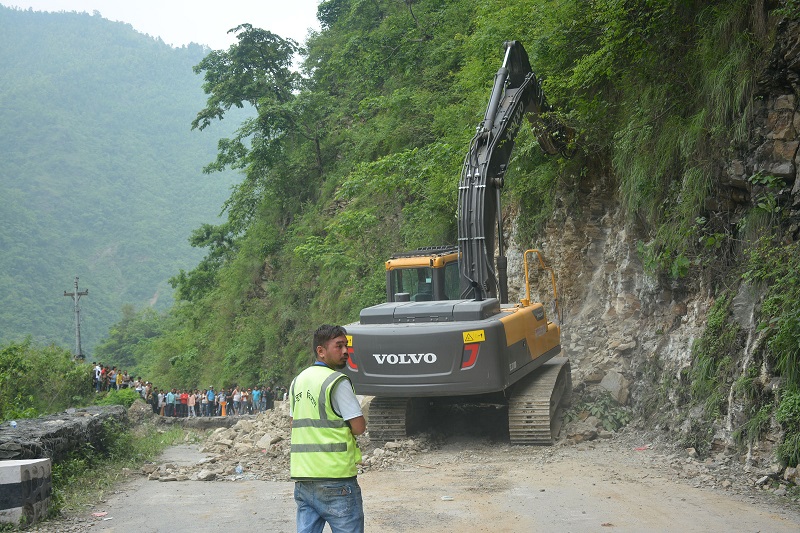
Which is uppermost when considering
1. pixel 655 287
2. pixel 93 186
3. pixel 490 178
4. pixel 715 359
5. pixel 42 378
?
pixel 93 186

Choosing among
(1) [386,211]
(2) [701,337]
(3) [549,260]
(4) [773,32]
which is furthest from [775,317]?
(1) [386,211]

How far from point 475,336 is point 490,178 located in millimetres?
2810

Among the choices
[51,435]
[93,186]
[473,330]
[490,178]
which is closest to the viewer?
[473,330]

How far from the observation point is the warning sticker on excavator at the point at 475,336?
999cm

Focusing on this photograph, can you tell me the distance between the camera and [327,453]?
484 cm

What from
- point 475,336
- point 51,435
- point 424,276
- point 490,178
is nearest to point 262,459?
point 51,435

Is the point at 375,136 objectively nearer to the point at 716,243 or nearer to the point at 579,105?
the point at 579,105

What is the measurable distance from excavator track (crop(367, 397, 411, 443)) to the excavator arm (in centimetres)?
182

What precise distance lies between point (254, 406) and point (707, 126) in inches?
800

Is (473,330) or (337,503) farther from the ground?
(473,330)

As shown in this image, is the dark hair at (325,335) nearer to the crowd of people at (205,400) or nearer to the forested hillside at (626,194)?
the forested hillside at (626,194)

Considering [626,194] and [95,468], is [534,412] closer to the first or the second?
[626,194]

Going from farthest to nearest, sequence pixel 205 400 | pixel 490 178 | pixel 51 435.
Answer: pixel 205 400, pixel 490 178, pixel 51 435

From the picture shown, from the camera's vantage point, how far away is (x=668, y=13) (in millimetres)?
11695
